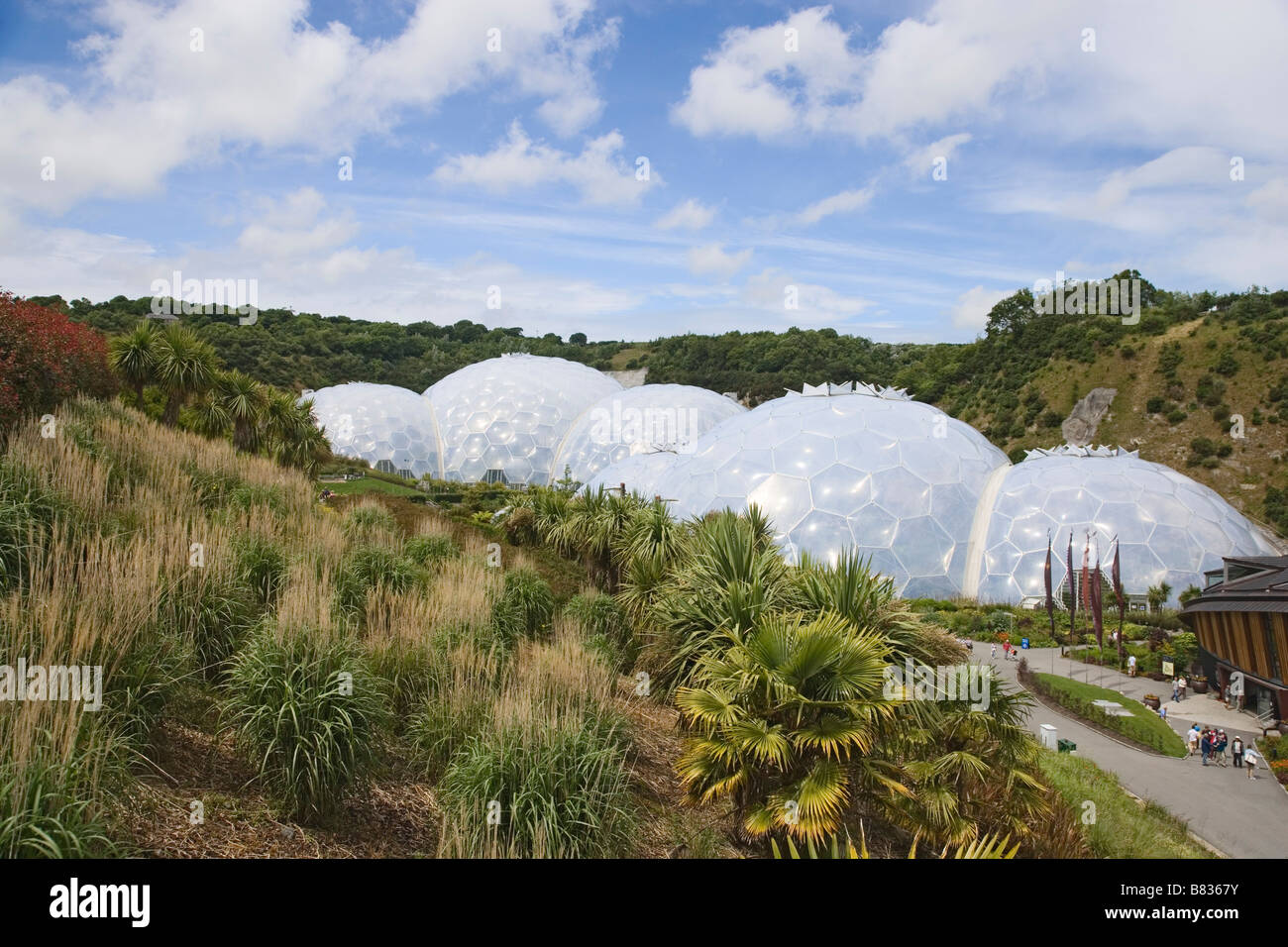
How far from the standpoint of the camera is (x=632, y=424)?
44.9 metres

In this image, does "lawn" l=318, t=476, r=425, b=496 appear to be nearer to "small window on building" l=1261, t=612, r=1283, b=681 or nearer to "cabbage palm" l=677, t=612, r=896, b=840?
"cabbage palm" l=677, t=612, r=896, b=840

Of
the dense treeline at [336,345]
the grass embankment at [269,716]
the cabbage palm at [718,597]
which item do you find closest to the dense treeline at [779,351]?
the dense treeline at [336,345]

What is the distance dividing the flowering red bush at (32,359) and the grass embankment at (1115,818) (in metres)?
13.5

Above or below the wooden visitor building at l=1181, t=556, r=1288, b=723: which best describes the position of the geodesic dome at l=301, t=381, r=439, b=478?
above

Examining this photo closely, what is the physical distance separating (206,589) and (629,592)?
6.54 metres

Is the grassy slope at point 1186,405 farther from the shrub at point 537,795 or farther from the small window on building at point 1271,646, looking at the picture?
the shrub at point 537,795

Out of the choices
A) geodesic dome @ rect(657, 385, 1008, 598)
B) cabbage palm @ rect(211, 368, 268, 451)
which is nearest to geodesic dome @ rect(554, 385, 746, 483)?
geodesic dome @ rect(657, 385, 1008, 598)

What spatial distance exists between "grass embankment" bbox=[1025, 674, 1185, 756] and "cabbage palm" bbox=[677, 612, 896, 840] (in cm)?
1421

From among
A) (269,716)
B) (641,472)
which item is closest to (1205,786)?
(269,716)

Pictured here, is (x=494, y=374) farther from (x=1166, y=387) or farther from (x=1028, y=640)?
(x=1166, y=387)

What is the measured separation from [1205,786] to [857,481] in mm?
15236

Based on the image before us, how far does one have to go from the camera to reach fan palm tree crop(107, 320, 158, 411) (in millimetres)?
16391
